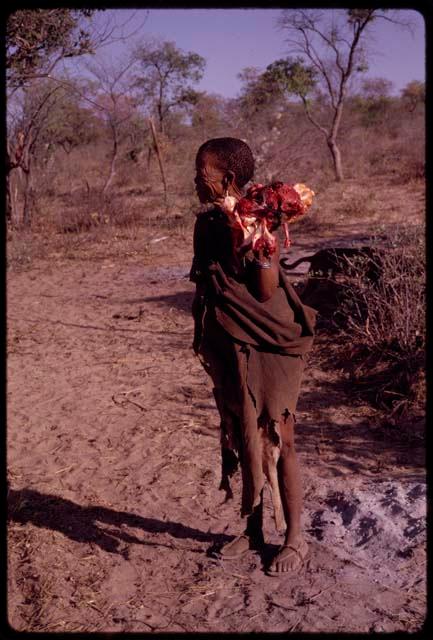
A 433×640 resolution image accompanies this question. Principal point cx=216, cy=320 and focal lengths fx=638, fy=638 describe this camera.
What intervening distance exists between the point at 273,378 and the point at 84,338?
13.3ft

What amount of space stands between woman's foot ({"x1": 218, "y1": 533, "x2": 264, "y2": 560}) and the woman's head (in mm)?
1416

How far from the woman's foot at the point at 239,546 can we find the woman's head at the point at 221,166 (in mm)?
1416

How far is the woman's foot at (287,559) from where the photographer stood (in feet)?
8.23

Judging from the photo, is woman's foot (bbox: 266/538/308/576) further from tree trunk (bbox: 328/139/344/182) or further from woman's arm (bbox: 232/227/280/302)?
tree trunk (bbox: 328/139/344/182)

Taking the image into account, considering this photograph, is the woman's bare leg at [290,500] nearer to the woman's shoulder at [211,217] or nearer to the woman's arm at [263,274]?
the woman's arm at [263,274]

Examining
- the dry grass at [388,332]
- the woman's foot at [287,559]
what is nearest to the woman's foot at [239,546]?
the woman's foot at [287,559]

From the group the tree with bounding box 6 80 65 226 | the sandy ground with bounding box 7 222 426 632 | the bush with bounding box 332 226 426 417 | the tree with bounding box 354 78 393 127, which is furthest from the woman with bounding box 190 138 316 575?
the tree with bounding box 354 78 393 127

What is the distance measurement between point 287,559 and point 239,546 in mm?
226

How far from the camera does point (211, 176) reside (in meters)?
2.16

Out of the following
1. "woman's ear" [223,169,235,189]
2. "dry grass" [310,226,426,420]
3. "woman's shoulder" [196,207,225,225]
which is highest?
"woman's ear" [223,169,235,189]

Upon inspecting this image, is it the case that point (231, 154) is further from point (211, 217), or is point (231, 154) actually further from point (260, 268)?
point (260, 268)

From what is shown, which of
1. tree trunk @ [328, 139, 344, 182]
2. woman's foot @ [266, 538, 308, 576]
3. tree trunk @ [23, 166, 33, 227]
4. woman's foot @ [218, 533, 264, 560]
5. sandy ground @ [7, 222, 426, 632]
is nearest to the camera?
sandy ground @ [7, 222, 426, 632]

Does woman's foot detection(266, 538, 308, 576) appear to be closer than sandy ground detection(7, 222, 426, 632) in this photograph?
No

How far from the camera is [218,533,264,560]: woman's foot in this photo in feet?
8.61
